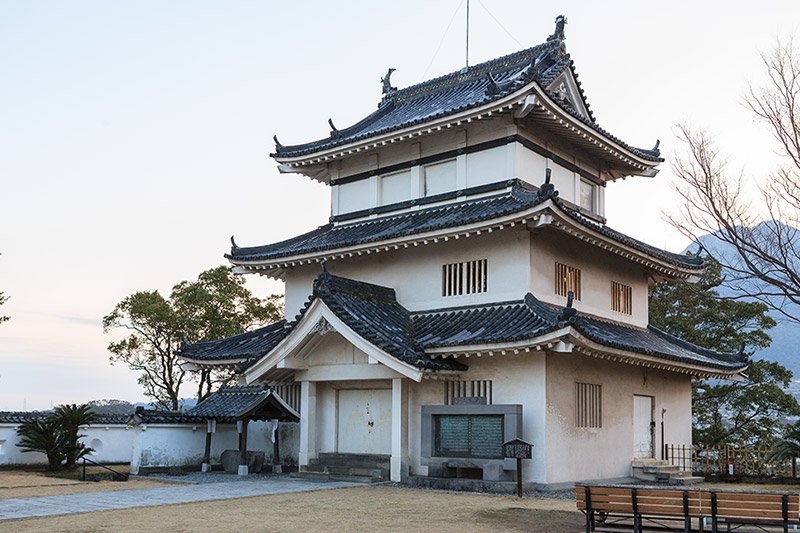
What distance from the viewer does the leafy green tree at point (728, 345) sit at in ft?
122

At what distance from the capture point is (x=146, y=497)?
18375 millimetres

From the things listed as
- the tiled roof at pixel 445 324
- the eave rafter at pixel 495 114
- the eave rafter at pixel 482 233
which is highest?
the eave rafter at pixel 495 114

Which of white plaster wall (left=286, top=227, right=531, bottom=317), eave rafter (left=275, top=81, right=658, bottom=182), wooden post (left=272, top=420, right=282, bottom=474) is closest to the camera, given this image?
white plaster wall (left=286, top=227, right=531, bottom=317)

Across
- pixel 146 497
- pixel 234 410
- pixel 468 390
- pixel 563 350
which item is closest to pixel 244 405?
pixel 234 410

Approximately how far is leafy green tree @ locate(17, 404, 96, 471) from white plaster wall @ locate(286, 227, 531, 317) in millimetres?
7548

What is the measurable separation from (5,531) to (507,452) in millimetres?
10698

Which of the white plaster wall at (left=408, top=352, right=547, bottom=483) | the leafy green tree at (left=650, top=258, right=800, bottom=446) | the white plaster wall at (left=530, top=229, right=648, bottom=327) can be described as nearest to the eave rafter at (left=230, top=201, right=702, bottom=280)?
the white plaster wall at (left=530, top=229, right=648, bottom=327)

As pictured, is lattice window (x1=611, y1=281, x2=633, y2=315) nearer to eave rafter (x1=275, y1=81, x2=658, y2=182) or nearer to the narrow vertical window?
the narrow vertical window

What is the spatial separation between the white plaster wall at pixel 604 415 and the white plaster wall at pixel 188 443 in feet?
30.9

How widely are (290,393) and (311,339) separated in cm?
394

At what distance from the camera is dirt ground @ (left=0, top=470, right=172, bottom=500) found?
765 inches

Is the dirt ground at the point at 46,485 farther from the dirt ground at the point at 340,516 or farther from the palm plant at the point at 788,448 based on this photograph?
the palm plant at the point at 788,448

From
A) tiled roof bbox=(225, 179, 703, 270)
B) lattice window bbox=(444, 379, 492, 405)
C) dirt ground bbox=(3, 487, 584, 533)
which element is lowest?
dirt ground bbox=(3, 487, 584, 533)

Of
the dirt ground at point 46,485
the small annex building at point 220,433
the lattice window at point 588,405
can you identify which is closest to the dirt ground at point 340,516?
the lattice window at point 588,405
